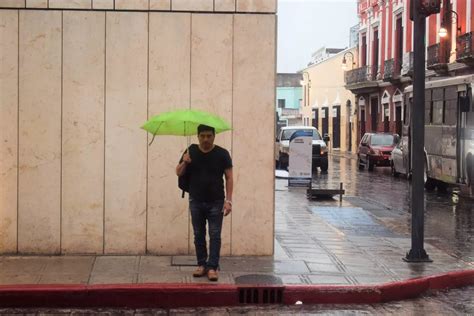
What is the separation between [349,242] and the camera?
408 inches

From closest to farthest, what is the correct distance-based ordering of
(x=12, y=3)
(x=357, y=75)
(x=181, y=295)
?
(x=181, y=295) → (x=12, y=3) → (x=357, y=75)

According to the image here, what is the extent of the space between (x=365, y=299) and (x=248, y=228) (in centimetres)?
200

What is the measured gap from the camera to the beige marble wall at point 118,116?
860cm

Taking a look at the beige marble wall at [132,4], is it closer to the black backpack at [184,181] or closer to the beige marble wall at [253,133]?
the beige marble wall at [253,133]

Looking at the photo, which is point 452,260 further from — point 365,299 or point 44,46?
point 44,46

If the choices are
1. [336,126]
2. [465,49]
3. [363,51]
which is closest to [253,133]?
[465,49]

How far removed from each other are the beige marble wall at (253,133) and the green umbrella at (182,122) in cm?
120

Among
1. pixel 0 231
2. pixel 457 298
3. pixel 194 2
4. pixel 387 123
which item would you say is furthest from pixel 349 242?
pixel 387 123

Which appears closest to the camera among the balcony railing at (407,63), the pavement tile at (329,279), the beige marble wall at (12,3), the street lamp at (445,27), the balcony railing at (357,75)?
the pavement tile at (329,279)

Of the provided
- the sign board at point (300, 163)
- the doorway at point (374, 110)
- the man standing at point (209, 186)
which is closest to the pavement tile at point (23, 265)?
the man standing at point (209, 186)

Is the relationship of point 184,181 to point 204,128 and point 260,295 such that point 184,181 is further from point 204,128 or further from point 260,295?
point 260,295

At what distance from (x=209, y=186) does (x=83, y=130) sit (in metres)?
2.00

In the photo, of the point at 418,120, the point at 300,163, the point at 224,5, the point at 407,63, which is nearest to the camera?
the point at 224,5

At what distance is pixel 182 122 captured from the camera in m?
7.64
